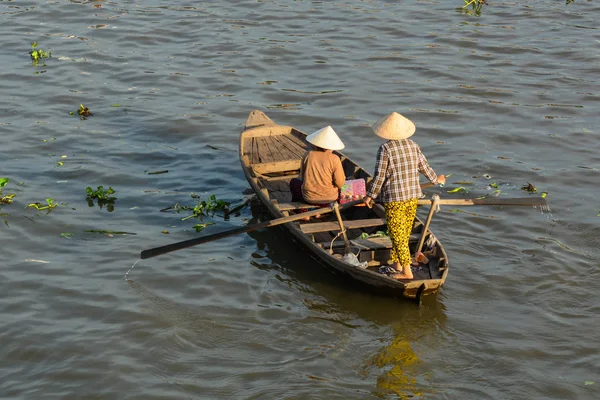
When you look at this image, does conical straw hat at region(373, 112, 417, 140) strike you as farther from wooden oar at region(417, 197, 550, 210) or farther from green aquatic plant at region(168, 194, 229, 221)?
green aquatic plant at region(168, 194, 229, 221)

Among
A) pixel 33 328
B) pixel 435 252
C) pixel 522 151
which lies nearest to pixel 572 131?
pixel 522 151

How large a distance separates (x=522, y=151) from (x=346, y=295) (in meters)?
5.05

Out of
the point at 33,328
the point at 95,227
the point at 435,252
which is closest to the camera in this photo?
the point at 33,328

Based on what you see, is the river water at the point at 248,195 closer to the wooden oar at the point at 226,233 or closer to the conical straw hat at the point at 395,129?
the wooden oar at the point at 226,233

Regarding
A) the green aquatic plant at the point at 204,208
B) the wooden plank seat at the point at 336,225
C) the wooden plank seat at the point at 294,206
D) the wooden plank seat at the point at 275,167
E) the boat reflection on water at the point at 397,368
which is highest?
the wooden plank seat at the point at 275,167

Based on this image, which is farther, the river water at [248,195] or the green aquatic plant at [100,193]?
the green aquatic plant at [100,193]

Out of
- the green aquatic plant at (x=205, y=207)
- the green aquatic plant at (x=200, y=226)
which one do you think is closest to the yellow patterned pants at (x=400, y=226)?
the green aquatic plant at (x=200, y=226)

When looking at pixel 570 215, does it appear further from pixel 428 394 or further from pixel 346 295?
pixel 428 394

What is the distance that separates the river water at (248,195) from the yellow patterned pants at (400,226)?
1.83 feet

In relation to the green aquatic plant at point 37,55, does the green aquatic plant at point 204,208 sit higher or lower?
lower

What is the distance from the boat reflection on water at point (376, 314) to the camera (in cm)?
793

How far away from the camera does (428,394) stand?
7.61 m

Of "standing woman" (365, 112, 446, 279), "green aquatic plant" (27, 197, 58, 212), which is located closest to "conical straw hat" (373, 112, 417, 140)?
"standing woman" (365, 112, 446, 279)

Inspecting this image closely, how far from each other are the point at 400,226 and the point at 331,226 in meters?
1.06
